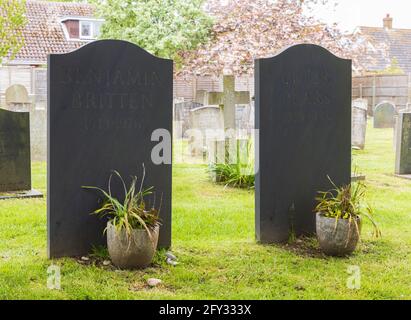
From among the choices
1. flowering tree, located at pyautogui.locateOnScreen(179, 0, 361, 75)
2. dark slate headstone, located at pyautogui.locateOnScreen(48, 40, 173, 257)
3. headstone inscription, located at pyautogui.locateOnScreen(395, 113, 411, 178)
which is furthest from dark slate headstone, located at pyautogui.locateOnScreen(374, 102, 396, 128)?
dark slate headstone, located at pyautogui.locateOnScreen(48, 40, 173, 257)

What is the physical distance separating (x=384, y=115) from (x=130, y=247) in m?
18.7

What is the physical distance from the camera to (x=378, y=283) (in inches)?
177

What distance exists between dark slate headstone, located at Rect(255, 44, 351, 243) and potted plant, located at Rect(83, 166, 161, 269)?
123 centimetres

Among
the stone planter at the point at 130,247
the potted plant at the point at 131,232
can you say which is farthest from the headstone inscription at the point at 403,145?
the stone planter at the point at 130,247

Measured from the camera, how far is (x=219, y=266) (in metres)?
4.89

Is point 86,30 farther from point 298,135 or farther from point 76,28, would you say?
point 298,135

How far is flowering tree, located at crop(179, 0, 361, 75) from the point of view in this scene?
58.0ft

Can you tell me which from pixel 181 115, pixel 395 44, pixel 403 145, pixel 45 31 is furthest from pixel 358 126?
pixel 395 44

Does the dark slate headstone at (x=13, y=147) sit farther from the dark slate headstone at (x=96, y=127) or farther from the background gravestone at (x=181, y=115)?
the background gravestone at (x=181, y=115)

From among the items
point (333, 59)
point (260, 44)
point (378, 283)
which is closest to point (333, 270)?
point (378, 283)

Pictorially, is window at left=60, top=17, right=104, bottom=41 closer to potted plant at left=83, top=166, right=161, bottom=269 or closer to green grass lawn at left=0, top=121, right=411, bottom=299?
green grass lawn at left=0, top=121, right=411, bottom=299

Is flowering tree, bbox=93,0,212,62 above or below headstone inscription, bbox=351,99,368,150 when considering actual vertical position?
above

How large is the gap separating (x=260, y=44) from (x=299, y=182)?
12.2 m
